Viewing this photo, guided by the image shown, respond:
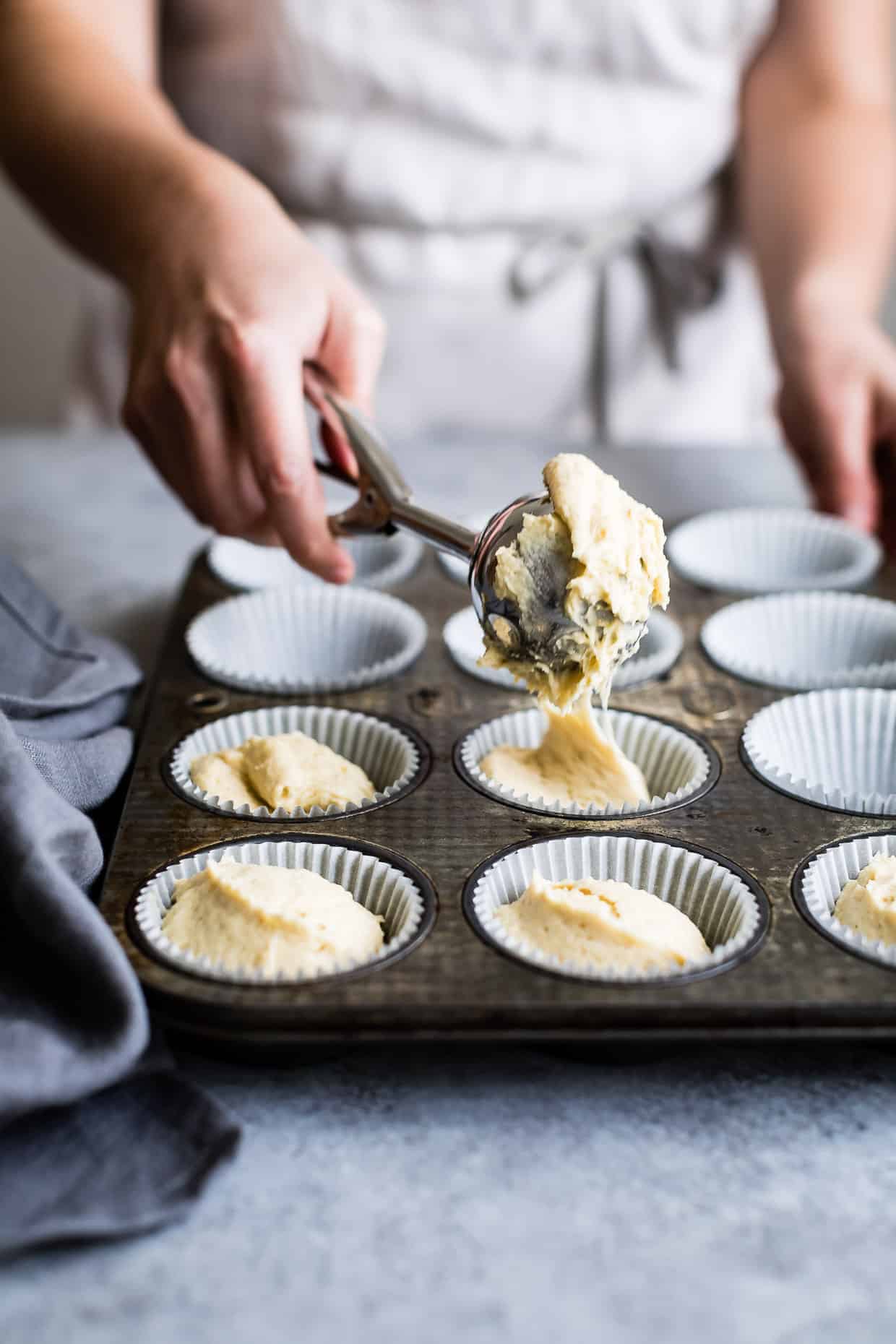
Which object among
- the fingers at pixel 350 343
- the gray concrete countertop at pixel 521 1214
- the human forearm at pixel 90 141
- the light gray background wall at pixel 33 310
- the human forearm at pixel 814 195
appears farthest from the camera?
the light gray background wall at pixel 33 310

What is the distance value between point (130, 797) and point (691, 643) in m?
0.84

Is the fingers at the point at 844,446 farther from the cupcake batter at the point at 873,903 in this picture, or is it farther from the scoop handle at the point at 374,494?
the cupcake batter at the point at 873,903

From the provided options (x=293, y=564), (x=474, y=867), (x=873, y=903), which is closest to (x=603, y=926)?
(x=474, y=867)

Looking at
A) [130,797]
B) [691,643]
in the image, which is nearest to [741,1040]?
[130,797]

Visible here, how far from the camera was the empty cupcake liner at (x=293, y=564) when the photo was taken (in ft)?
7.22

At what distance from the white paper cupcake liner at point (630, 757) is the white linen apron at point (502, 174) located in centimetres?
126

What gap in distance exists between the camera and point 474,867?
1.42 meters

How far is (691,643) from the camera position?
1.97 meters

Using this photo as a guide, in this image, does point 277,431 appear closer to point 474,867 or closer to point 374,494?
point 374,494

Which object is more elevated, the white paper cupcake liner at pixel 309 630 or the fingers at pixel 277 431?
the fingers at pixel 277 431

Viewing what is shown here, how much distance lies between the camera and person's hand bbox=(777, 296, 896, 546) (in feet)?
7.61

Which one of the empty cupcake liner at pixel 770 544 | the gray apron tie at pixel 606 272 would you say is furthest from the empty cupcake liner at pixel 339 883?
the gray apron tie at pixel 606 272

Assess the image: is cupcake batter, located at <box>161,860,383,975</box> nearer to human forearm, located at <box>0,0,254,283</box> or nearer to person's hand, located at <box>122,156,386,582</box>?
person's hand, located at <box>122,156,386,582</box>

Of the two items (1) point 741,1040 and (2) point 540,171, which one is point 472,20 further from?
(1) point 741,1040
